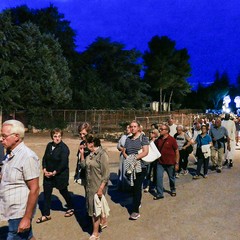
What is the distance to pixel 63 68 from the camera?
109ft

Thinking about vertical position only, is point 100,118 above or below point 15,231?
above

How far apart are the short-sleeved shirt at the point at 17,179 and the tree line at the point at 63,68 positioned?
78.4ft

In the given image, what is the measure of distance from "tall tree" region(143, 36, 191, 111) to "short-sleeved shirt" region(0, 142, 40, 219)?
59010 millimetres

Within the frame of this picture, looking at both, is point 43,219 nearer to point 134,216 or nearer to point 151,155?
point 134,216

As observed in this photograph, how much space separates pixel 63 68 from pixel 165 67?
106ft

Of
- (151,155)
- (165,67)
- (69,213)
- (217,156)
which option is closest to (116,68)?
(165,67)

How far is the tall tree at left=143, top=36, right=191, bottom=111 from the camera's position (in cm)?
6194

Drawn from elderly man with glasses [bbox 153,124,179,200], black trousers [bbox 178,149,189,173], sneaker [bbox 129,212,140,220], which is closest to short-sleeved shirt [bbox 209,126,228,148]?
black trousers [bbox 178,149,189,173]

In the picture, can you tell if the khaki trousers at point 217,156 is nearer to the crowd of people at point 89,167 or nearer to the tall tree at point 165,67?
the crowd of people at point 89,167

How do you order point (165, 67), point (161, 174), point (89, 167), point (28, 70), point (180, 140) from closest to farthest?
point (89, 167)
point (161, 174)
point (180, 140)
point (28, 70)
point (165, 67)

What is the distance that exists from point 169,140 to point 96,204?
3361 mm

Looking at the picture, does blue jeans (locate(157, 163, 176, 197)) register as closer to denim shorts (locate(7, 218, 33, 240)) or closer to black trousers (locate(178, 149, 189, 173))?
black trousers (locate(178, 149, 189, 173))

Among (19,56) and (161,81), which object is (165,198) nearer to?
(19,56)

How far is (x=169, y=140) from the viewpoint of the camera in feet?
27.2
